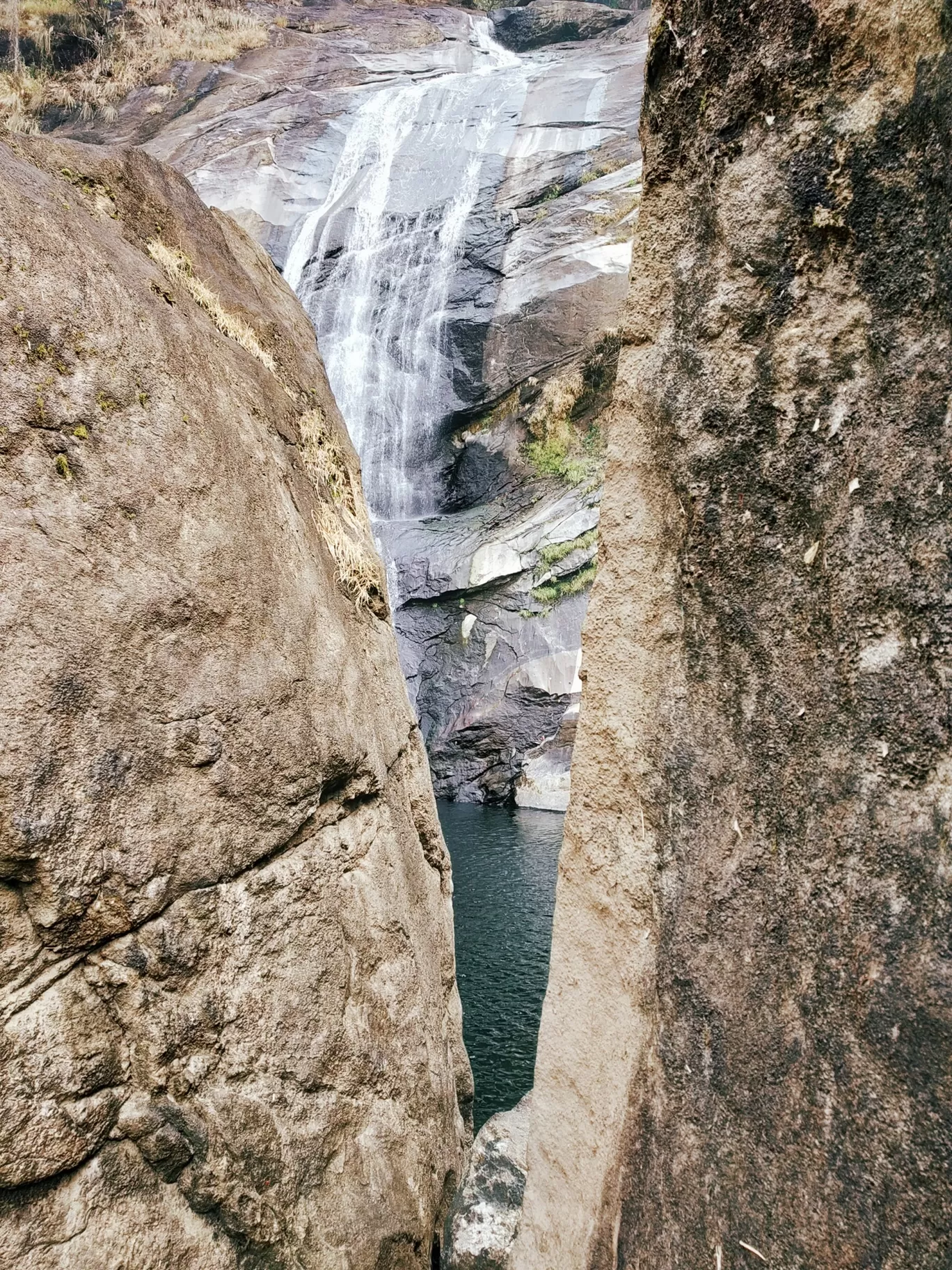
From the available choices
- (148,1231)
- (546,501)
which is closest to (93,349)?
(148,1231)

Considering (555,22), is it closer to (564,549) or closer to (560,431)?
(560,431)

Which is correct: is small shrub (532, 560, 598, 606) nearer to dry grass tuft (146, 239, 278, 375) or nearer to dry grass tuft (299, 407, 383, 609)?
dry grass tuft (299, 407, 383, 609)

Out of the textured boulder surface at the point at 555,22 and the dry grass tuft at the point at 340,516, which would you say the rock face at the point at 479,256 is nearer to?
the textured boulder surface at the point at 555,22

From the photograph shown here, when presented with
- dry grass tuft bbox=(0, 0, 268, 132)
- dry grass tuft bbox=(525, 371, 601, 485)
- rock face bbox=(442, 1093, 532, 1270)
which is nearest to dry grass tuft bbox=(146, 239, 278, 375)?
rock face bbox=(442, 1093, 532, 1270)

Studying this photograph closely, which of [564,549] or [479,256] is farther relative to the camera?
[479,256]

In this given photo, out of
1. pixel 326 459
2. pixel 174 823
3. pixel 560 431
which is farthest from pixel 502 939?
pixel 560 431

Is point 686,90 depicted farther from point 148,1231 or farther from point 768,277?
point 148,1231
